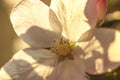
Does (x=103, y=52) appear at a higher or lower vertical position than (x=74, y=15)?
lower

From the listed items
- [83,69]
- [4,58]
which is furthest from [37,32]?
[4,58]

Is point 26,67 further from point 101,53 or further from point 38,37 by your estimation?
point 101,53

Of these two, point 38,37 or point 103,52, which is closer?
point 103,52

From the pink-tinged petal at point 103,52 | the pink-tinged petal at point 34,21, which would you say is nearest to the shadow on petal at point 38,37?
the pink-tinged petal at point 34,21

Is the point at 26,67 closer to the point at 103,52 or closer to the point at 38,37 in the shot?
the point at 38,37

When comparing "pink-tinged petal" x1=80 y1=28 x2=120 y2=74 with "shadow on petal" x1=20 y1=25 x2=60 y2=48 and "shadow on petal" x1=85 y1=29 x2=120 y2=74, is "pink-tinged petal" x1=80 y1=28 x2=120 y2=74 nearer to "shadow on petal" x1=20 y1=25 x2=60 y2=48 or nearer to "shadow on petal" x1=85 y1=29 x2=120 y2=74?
"shadow on petal" x1=85 y1=29 x2=120 y2=74

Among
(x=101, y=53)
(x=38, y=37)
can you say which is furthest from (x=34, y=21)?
(x=101, y=53)

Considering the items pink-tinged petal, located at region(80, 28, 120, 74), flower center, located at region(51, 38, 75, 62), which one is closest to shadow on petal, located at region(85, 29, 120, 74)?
pink-tinged petal, located at region(80, 28, 120, 74)
